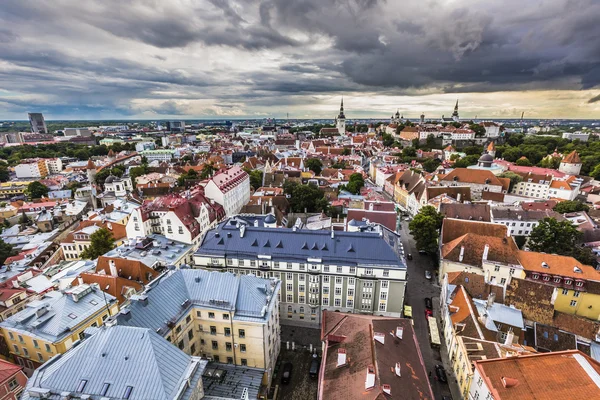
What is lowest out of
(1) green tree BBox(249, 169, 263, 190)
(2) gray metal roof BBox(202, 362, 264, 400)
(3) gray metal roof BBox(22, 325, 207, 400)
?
(2) gray metal roof BBox(202, 362, 264, 400)

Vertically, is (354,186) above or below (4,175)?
above

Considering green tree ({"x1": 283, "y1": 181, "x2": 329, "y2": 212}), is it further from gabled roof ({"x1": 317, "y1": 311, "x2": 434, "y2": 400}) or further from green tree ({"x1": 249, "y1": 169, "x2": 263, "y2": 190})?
gabled roof ({"x1": 317, "y1": 311, "x2": 434, "y2": 400})

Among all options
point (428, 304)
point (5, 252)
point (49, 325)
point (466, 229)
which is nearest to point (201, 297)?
point (49, 325)

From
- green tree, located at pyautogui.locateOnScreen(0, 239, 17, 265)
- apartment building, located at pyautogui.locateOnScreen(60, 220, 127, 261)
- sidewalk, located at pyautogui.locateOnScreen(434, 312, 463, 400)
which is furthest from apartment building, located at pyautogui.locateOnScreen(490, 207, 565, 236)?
green tree, located at pyautogui.locateOnScreen(0, 239, 17, 265)

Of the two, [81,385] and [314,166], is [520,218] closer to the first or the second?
[314,166]

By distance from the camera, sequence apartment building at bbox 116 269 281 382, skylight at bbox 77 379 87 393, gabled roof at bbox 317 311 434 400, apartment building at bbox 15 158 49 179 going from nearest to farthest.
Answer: skylight at bbox 77 379 87 393, gabled roof at bbox 317 311 434 400, apartment building at bbox 116 269 281 382, apartment building at bbox 15 158 49 179

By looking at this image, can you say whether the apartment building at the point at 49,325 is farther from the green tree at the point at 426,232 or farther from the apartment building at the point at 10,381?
the green tree at the point at 426,232

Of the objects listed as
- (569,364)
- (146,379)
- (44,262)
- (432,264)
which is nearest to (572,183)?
(432,264)
